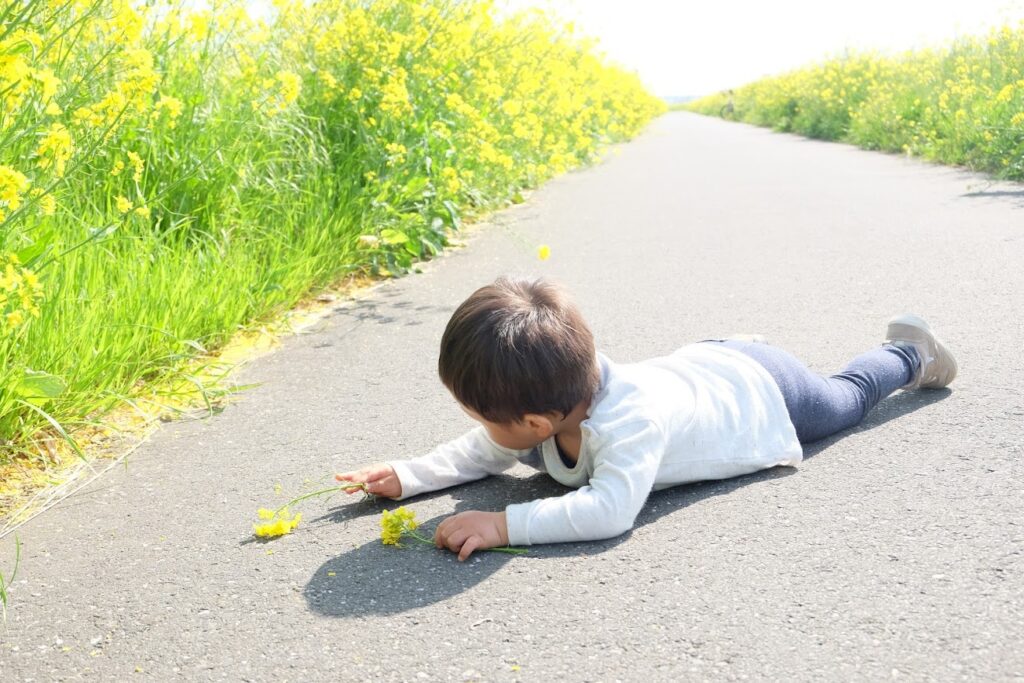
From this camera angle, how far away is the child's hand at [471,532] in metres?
2.31

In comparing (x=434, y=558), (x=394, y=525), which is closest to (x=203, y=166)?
(x=394, y=525)

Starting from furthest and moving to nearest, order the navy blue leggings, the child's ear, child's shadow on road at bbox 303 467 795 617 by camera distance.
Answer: the navy blue leggings < the child's ear < child's shadow on road at bbox 303 467 795 617

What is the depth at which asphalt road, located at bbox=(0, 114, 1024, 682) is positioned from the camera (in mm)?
1915

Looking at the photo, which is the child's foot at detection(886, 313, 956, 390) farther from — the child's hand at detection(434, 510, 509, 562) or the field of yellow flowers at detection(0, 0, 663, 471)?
the field of yellow flowers at detection(0, 0, 663, 471)

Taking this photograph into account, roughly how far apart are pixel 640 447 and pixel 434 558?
0.52m

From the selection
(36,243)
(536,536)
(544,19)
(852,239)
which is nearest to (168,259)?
(36,243)

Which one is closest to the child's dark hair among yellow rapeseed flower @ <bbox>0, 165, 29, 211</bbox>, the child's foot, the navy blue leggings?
the navy blue leggings

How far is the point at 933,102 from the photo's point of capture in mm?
12367

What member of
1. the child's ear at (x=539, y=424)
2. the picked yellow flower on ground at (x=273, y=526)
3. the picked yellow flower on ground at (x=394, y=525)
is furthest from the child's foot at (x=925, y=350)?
the picked yellow flower on ground at (x=273, y=526)

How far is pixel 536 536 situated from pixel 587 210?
617 centimetres

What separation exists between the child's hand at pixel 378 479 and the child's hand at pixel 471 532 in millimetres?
323

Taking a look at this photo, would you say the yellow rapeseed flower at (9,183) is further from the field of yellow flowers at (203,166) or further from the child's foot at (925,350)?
the child's foot at (925,350)

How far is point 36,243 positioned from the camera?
3.09 m

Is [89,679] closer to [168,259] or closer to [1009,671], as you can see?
[1009,671]
